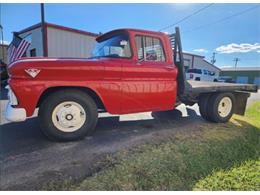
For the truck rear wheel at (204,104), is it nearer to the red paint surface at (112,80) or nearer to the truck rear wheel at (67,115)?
the red paint surface at (112,80)

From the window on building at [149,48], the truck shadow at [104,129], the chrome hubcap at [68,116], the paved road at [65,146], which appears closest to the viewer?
the paved road at [65,146]

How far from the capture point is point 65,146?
11.8 feet

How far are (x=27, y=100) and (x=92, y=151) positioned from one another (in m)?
1.33

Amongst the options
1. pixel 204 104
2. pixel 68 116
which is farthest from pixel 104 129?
pixel 204 104

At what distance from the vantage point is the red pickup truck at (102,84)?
3516mm

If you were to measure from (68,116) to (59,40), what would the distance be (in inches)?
427

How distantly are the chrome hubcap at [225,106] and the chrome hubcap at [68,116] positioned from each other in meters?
3.65

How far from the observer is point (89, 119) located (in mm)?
3918

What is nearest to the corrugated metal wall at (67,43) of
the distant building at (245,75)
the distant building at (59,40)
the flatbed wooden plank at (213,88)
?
the distant building at (59,40)

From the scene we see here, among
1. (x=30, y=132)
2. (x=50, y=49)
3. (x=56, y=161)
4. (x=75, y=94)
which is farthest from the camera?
(x=50, y=49)

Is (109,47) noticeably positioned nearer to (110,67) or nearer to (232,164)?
(110,67)

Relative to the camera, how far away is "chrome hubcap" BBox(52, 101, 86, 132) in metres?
3.75

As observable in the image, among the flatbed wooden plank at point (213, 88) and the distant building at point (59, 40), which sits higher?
the distant building at point (59, 40)
